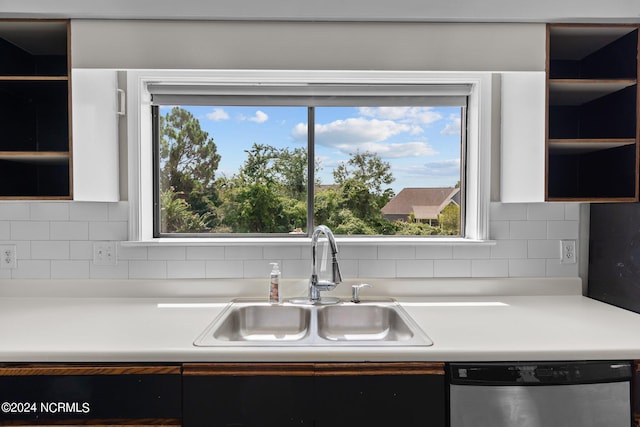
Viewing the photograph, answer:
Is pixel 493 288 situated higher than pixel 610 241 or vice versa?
pixel 610 241

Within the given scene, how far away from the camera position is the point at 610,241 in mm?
1777

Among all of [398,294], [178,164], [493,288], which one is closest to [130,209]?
[178,164]

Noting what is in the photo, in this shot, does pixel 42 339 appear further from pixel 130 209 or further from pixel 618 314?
pixel 618 314

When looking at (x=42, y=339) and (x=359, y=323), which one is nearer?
(x=42, y=339)

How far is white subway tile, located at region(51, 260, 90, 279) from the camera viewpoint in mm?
1919

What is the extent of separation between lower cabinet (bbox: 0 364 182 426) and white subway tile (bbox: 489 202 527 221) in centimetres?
150

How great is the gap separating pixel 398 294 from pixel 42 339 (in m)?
1.38

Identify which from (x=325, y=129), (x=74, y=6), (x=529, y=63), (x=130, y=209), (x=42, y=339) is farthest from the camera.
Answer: (x=325, y=129)

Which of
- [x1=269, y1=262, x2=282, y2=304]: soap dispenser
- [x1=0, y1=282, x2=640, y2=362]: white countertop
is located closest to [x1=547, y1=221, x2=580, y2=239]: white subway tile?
[x1=0, y1=282, x2=640, y2=362]: white countertop

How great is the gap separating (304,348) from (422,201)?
1.18 meters

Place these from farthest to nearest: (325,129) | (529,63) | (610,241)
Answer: (325,129) < (610,241) < (529,63)

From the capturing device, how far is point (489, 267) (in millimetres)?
1976

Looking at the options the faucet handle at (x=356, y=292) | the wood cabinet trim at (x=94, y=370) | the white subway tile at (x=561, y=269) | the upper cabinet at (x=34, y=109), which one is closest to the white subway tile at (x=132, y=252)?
the upper cabinet at (x=34, y=109)

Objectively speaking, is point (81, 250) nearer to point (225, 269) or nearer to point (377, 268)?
point (225, 269)
